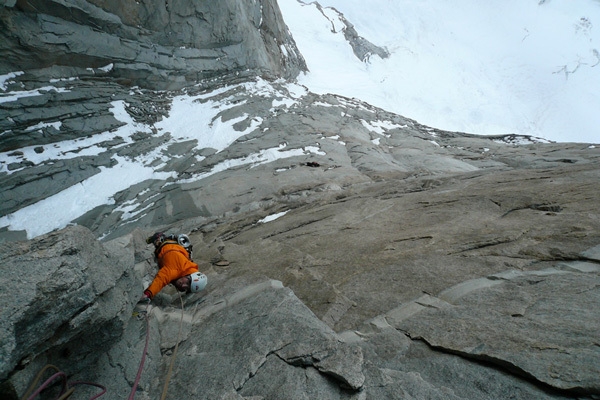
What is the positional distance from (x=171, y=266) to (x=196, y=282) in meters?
0.66

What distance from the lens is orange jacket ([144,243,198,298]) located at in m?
5.59

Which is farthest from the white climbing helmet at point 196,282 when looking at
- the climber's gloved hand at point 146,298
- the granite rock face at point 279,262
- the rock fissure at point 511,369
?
the rock fissure at point 511,369

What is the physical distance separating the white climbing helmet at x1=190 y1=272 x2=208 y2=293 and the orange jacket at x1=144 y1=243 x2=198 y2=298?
0.18m

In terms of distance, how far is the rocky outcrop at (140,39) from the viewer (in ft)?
58.5

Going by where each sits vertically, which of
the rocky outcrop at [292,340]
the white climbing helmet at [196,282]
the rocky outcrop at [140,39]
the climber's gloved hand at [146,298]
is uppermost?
the rocky outcrop at [140,39]

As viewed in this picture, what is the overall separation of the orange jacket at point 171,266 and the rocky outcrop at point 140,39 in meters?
20.4

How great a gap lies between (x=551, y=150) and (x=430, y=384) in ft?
70.5

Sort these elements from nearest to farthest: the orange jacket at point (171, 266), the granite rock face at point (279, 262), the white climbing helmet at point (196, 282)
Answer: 1. the granite rock face at point (279, 262)
2. the orange jacket at point (171, 266)
3. the white climbing helmet at point (196, 282)

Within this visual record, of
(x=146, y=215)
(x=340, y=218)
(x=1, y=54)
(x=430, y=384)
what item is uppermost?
(x=1, y=54)

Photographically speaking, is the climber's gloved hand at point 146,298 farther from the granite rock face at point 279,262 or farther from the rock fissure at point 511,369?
the rock fissure at point 511,369

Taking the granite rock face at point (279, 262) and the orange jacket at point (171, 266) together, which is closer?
the granite rock face at point (279, 262)

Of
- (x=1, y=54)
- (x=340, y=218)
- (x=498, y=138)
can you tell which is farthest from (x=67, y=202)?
(x=498, y=138)

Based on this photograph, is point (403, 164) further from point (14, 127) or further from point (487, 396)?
point (14, 127)

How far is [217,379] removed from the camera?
3447 millimetres
